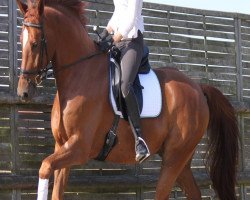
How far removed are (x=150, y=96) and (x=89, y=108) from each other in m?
0.84

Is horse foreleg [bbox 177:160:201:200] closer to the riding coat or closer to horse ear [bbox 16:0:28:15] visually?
the riding coat

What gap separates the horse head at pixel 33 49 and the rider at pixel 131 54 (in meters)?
0.85

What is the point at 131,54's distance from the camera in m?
6.59

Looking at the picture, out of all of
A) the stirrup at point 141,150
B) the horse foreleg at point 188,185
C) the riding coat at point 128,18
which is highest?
the riding coat at point 128,18

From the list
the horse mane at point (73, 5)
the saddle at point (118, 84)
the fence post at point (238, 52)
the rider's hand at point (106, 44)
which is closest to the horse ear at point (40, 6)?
the horse mane at point (73, 5)

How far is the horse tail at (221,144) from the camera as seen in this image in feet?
25.1

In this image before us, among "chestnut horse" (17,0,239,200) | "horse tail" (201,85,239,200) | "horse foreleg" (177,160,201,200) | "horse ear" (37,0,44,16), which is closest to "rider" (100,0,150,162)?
"chestnut horse" (17,0,239,200)

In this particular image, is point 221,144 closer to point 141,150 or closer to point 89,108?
point 141,150

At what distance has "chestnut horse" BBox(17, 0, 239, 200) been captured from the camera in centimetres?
608

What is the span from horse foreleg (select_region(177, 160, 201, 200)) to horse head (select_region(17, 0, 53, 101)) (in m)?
2.32

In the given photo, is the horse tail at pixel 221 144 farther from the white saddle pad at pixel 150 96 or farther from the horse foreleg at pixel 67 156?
the horse foreleg at pixel 67 156

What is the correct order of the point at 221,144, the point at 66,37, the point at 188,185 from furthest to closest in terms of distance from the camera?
the point at 221,144 < the point at 188,185 < the point at 66,37

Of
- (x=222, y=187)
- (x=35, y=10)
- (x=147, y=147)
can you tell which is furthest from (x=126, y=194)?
(x=35, y=10)

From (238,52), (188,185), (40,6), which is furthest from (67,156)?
(238,52)
